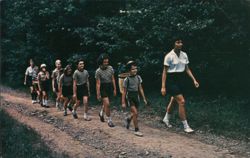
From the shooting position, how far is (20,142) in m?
11.4

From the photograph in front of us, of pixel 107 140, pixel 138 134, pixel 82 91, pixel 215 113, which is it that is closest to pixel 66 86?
pixel 82 91

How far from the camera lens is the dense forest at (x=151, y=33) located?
43.1 feet

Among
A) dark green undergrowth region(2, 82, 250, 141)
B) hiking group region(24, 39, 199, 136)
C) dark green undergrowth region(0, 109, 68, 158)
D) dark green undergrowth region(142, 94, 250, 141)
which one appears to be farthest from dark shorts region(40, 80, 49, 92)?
dark green undergrowth region(142, 94, 250, 141)

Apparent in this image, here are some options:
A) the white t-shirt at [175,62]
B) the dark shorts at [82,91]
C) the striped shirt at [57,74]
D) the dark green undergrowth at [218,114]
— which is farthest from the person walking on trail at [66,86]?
the white t-shirt at [175,62]

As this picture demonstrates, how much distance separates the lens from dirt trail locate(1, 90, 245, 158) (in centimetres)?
974

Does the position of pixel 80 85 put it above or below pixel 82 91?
above

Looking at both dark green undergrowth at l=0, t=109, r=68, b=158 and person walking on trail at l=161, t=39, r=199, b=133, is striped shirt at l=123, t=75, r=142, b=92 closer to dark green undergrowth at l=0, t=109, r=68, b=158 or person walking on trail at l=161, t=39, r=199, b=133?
person walking on trail at l=161, t=39, r=199, b=133

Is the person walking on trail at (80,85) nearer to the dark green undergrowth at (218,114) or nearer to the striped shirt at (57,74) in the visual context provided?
the striped shirt at (57,74)

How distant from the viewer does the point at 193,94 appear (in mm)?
14969

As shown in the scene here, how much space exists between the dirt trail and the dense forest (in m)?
2.77

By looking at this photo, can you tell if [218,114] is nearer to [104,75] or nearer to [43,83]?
[104,75]

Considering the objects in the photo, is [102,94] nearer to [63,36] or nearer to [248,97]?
[248,97]

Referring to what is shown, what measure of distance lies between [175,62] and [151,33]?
10.9 feet

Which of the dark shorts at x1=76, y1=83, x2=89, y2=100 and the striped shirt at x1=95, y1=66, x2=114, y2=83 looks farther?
the dark shorts at x1=76, y1=83, x2=89, y2=100
